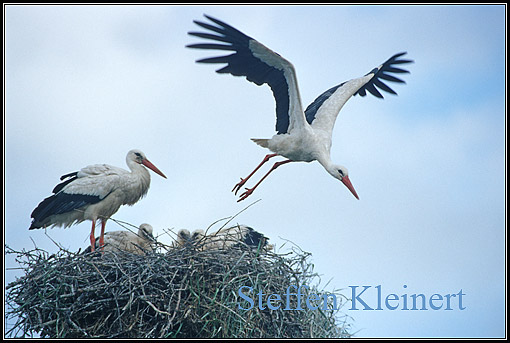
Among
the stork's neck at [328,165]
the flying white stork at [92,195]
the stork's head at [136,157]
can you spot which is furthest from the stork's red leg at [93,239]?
the stork's neck at [328,165]

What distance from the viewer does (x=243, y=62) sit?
6.12 metres

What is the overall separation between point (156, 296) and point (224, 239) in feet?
2.20

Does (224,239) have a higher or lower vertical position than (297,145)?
lower

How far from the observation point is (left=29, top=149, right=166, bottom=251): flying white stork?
6.20 metres

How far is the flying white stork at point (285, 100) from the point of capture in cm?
598

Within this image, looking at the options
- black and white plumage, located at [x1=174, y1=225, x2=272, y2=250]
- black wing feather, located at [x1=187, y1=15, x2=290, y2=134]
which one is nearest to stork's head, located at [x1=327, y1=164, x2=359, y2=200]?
black wing feather, located at [x1=187, y1=15, x2=290, y2=134]

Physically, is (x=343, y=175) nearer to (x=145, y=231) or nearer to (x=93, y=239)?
(x=145, y=231)

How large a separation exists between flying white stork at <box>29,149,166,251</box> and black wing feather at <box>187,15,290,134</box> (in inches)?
46.5

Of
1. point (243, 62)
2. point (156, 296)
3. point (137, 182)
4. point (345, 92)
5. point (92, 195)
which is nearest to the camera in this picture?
point (156, 296)

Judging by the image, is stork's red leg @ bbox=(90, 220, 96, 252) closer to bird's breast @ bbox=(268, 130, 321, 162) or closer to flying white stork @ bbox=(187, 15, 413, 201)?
flying white stork @ bbox=(187, 15, 413, 201)

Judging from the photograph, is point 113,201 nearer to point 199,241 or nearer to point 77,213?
point 77,213

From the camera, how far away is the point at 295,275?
209 inches

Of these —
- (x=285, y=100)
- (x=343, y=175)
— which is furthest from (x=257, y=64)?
(x=343, y=175)

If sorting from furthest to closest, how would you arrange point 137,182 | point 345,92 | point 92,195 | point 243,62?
point 345,92 → point 137,182 → point 92,195 → point 243,62
